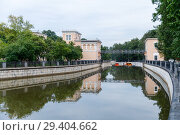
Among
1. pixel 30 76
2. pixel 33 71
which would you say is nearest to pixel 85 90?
pixel 30 76

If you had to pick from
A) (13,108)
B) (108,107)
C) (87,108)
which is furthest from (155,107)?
(13,108)

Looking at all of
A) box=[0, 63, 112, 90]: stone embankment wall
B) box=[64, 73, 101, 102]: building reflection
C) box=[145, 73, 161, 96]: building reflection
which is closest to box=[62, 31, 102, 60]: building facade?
box=[0, 63, 112, 90]: stone embankment wall

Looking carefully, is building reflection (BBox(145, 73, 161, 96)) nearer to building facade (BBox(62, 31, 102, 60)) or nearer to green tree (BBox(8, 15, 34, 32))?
green tree (BBox(8, 15, 34, 32))

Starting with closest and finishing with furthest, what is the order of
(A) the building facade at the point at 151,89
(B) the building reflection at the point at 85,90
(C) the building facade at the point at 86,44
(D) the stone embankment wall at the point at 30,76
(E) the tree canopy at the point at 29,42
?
(B) the building reflection at the point at 85,90 < (A) the building facade at the point at 151,89 < (D) the stone embankment wall at the point at 30,76 < (E) the tree canopy at the point at 29,42 < (C) the building facade at the point at 86,44

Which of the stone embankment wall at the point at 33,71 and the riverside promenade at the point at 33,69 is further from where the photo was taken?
the riverside promenade at the point at 33,69

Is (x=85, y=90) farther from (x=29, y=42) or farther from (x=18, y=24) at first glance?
(x=18, y=24)

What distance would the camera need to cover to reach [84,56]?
60.8 metres

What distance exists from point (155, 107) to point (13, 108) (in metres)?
7.55

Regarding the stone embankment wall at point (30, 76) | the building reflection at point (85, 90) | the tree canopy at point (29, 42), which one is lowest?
the building reflection at point (85, 90)

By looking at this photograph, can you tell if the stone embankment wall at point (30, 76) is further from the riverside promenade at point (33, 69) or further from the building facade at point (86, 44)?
the building facade at point (86, 44)

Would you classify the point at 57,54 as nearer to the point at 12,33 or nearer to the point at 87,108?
the point at 12,33

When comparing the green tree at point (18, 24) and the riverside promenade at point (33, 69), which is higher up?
the green tree at point (18, 24)

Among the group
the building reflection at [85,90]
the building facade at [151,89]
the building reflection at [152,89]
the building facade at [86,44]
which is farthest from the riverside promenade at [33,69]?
the building facade at [86,44]

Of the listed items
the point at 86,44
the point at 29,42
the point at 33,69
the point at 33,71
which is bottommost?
the point at 33,71
